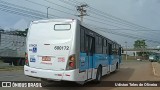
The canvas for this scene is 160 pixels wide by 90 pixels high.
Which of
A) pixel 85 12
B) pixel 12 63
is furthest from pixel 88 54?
pixel 85 12

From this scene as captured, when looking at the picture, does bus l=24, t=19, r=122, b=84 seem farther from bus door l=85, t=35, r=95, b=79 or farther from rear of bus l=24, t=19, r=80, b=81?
bus door l=85, t=35, r=95, b=79

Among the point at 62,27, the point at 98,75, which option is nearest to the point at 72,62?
the point at 62,27

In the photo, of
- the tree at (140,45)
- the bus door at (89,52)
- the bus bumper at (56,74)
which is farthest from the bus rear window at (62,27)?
the tree at (140,45)

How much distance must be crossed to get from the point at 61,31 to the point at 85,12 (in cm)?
4174

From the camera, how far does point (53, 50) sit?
12.4 meters

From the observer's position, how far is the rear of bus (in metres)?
12.0

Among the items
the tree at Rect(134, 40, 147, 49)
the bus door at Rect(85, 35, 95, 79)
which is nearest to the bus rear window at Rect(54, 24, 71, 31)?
the bus door at Rect(85, 35, 95, 79)

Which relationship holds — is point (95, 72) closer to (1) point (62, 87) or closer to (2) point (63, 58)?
(1) point (62, 87)

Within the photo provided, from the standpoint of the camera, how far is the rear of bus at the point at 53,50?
11969mm

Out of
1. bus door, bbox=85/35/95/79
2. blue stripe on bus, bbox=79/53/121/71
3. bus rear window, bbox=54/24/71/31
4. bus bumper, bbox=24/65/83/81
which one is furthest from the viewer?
bus door, bbox=85/35/95/79

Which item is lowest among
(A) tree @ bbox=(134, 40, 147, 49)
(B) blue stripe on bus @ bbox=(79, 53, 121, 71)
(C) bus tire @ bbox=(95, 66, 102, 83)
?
(C) bus tire @ bbox=(95, 66, 102, 83)

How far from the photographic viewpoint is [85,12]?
177ft

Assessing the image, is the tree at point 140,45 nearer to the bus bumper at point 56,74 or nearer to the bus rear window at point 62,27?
the bus rear window at point 62,27

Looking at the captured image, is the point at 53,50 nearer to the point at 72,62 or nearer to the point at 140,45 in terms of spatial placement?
the point at 72,62
